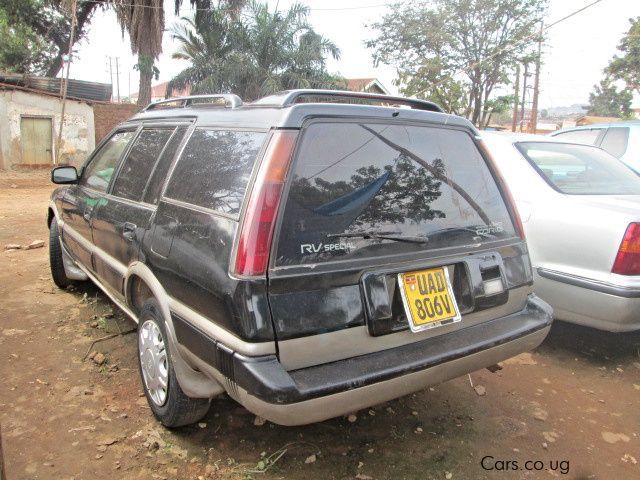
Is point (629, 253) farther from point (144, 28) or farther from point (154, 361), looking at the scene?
point (144, 28)

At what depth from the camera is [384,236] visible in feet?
6.70

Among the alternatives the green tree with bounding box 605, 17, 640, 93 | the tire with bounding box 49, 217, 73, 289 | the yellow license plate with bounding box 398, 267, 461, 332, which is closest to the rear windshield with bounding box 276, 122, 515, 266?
the yellow license plate with bounding box 398, 267, 461, 332

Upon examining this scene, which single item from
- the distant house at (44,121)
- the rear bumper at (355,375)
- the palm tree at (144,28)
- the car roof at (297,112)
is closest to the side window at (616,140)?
the car roof at (297,112)

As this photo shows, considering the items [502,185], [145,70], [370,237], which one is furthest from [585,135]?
[145,70]

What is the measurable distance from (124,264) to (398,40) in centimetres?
2280

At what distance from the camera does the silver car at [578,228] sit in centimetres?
303

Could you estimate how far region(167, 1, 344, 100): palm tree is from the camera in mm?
15789

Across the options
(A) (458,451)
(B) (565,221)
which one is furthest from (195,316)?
(B) (565,221)

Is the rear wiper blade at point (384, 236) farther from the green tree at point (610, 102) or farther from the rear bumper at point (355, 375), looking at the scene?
the green tree at point (610, 102)

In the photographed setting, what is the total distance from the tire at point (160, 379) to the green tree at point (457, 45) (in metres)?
19.4

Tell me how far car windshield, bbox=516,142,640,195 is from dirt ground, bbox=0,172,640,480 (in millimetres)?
1236

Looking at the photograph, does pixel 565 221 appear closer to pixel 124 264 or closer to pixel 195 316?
pixel 195 316

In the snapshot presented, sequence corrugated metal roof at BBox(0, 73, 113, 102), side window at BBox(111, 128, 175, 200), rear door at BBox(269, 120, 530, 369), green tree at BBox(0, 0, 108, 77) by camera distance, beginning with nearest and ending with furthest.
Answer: rear door at BBox(269, 120, 530, 369)
side window at BBox(111, 128, 175, 200)
corrugated metal roof at BBox(0, 73, 113, 102)
green tree at BBox(0, 0, 108, 77)

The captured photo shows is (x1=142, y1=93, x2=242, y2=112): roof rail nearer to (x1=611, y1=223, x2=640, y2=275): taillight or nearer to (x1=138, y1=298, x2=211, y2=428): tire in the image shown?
(x1=138, y1=298, x2=211, y2=428): tire
